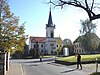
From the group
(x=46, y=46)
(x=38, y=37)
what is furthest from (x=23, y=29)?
(x=38, y=37)

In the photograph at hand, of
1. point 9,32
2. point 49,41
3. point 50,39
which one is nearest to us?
point 9,32

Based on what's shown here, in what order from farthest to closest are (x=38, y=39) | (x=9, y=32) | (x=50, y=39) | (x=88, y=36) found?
(x=38, y=39) < (x=50, y=39) < (x=88, y=36) < (x=9, y=32)

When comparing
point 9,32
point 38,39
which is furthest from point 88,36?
point 9,32

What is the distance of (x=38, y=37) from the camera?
153000mm

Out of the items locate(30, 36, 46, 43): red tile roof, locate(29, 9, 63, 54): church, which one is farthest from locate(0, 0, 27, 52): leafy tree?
locate(30, 36, 46, 43): red tile roof

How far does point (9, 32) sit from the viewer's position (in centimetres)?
3378

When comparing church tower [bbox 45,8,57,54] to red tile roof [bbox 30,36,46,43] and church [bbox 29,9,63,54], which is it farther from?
red tile roof [bbox 30,36,46,43]

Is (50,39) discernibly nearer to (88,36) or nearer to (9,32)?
(88,36)

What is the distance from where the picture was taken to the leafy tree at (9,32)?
3294 cm

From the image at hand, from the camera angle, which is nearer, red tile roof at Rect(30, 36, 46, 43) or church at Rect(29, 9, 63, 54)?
church at Rect(29, 9, 63, 54)

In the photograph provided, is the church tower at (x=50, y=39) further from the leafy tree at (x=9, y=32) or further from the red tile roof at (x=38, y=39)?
the leafy tree at (x=9, y=32)

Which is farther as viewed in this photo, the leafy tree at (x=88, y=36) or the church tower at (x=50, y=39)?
the church tower at (x=50, y=39)

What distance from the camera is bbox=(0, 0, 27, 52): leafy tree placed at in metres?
32.9

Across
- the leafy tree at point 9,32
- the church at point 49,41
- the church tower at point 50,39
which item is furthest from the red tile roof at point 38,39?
the leafy tree at point 9,32
